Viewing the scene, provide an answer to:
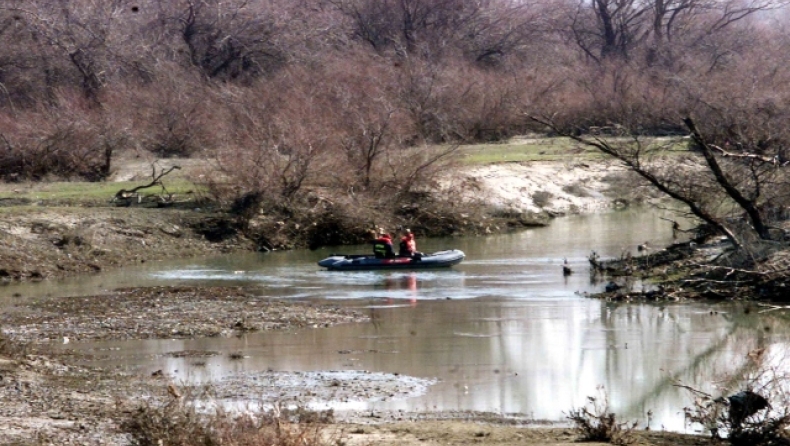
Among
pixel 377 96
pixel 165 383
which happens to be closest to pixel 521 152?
pixel 377 96

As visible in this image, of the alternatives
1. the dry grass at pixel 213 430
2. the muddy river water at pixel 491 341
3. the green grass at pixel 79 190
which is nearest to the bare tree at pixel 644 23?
the green grass at pixel 79 190

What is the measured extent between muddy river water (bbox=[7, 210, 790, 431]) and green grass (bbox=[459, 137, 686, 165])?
1462 cm

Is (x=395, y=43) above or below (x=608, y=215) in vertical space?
above

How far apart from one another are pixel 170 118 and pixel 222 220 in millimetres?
11136

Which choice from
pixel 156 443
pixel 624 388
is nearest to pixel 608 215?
pixel 624 388

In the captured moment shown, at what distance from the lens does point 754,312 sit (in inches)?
831

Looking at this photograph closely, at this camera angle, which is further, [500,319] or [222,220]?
[222,220]

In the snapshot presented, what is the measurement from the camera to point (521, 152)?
4691 cm

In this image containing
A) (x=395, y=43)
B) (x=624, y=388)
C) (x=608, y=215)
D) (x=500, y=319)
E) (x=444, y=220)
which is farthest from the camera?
(x=395, y=43)

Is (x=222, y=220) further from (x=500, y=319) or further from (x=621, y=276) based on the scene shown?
(x=500, y=319)

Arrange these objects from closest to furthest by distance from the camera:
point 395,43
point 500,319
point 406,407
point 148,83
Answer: point 406,407, point 500,319, point 148,83, point 395,43

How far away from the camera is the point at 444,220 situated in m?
37.4

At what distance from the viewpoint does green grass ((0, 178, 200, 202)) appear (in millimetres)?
34781

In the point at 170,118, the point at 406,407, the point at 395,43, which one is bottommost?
the point at 406,407
